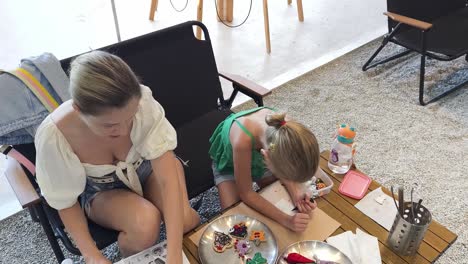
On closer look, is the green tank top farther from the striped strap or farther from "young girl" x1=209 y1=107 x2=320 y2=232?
the striped strap

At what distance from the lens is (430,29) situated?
2381mm

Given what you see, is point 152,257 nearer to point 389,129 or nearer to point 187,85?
point 187,85

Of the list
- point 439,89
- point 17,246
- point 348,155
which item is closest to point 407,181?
point 348,155

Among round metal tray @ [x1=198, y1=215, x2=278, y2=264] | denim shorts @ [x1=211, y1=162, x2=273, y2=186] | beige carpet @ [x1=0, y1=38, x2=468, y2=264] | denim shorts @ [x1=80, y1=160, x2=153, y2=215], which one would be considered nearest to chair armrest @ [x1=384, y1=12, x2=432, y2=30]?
beige carpet @ [x1=0, y1=38, x2=468, y2=264]

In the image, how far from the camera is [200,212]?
5.71 feet

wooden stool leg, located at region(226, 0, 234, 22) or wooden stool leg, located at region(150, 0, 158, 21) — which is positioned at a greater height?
wooden stool leg, located at region(150, 0, 158, 21)

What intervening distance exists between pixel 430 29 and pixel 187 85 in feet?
5.16

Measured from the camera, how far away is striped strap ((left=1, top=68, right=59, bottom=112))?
4.44ft

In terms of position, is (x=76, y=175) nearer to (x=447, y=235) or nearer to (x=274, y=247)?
(x=274, y=247)

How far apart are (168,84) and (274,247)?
36.0 inches

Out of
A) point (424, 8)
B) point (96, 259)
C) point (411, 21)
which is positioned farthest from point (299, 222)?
point (424, 8)

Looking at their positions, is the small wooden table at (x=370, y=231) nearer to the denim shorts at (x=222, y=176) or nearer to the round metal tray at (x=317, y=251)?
the round metal tray at (x=317, y=251)

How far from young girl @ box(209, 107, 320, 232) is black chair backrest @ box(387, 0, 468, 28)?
4.94ft

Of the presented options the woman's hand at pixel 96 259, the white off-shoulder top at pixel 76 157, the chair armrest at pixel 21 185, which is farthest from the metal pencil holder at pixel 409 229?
the chair armrest at pixel 21 185
